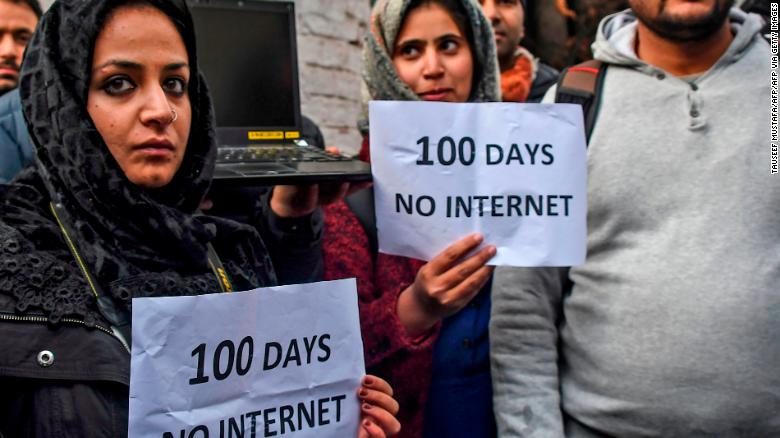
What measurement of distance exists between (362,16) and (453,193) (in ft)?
10.8

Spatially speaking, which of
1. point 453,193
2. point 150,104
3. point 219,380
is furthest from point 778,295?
point 150,104

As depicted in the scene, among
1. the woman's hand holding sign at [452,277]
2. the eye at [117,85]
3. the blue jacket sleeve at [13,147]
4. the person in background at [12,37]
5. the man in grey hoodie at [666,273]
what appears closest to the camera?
the eye at [117,85]

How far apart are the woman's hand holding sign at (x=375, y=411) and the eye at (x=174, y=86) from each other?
2.22 feet

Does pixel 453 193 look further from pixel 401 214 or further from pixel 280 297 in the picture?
pixel 280 297

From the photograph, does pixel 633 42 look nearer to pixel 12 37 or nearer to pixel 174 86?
pixel 174 86

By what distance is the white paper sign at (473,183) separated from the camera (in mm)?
1567

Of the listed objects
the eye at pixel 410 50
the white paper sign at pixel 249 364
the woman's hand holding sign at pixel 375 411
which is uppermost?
the eye at pixel 410 50

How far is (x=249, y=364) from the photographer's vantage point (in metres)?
1.28

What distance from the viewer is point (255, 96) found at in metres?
2.12

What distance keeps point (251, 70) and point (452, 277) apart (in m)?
0.97

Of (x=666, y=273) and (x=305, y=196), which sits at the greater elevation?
(x=305, y=196)

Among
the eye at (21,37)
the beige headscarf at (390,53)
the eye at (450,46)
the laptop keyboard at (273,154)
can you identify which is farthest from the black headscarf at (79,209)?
the eye at (21,37)

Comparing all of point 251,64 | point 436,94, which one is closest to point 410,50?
point 436,94

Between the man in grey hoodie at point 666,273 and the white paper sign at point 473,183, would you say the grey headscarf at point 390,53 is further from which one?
the white paper sign at point 473,183
